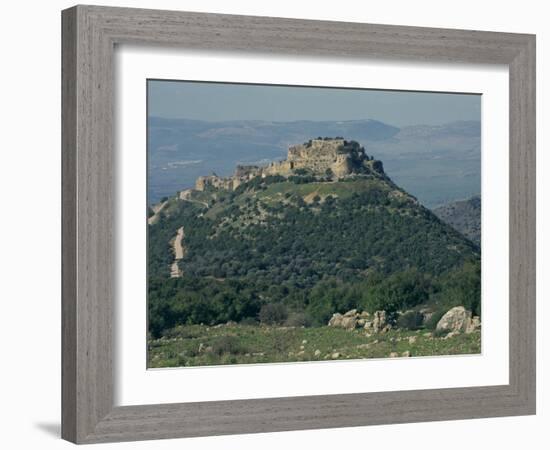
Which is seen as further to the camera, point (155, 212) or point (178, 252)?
point (178, 252)

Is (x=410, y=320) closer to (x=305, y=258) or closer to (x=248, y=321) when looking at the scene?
(x=305, y=258)

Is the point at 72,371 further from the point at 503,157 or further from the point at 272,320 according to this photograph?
the point at 503,157

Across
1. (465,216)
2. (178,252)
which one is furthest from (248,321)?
(465,216)

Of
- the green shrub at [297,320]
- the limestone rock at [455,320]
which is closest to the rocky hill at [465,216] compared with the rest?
the limestone rock at [455,320]

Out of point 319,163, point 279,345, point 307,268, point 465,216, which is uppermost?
point 319,163

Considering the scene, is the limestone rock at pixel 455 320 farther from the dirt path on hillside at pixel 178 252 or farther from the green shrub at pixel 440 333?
the dirt path on hillside at pixel 178 252

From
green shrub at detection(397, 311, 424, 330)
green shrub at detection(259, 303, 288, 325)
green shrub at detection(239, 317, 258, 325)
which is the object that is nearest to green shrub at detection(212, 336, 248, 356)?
green shrub at detection(239, 317, 258, 325)
